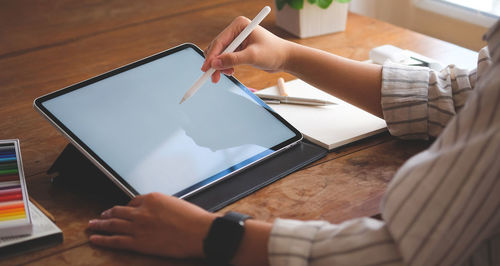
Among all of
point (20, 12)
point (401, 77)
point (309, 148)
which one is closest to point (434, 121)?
point (401, 77)

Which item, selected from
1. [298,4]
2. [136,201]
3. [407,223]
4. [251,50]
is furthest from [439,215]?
[298,4]

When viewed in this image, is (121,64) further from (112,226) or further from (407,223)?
(407,223)

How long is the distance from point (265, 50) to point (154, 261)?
0.48m

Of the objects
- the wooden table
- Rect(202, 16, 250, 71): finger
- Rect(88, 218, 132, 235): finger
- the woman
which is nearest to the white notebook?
the wooden table

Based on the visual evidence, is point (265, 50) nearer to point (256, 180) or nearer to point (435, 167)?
point (256, 180)

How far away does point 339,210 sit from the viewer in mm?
846

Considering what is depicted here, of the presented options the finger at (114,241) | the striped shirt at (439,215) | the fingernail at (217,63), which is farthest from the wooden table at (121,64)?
the fingernail at (217,63)

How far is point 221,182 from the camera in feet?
2.93

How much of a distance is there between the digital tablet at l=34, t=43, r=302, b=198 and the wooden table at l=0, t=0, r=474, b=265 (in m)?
0.07

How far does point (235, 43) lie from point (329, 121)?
0.23 meters

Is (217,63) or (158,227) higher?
(217,63)

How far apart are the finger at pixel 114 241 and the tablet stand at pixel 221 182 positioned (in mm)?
89

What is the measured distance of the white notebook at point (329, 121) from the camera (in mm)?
1009

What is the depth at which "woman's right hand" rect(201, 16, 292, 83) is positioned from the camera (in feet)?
3.31
